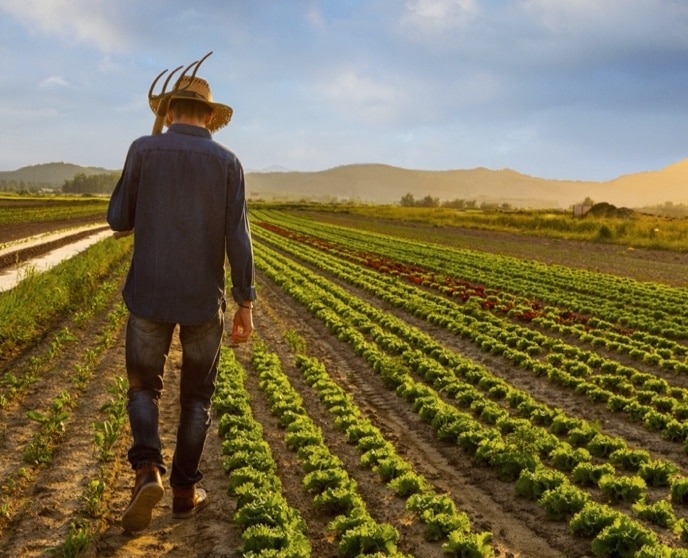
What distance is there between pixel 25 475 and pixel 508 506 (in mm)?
4117

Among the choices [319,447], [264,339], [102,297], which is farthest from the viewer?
[102,297]

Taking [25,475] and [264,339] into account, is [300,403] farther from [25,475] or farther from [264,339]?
[264,339]

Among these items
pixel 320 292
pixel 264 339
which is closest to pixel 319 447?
pixel 264 339

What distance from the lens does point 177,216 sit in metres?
4.14

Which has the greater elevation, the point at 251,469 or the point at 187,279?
the point at 187,279

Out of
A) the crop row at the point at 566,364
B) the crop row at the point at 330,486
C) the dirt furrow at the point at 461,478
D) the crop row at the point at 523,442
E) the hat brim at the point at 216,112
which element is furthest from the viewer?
the crop row at the point at 566,364

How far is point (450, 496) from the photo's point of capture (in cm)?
599

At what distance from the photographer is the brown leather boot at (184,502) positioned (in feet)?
15.8

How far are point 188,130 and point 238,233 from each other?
2.37 feet

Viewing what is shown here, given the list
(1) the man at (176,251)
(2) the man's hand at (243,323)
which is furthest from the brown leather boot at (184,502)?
(2) the man's hand at (243,323)

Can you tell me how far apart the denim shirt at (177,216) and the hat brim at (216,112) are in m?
0.23

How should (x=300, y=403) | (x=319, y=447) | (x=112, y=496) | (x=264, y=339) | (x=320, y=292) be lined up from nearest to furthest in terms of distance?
(x=112, y=496)
(x=319, y=447)
(x=300, y=403)
(x=264, y=339)
(x=320, y=292)

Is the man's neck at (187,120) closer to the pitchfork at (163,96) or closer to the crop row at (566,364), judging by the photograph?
the pitchfork at (163,96)

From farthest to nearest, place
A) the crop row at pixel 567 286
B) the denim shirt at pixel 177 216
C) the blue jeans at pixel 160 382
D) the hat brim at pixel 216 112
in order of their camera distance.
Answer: the crop row at pixel 567 286
the hat brim at pixel 216 112
the blue jeans at pixel 160 382
the denim shirt at pixel 177 216
